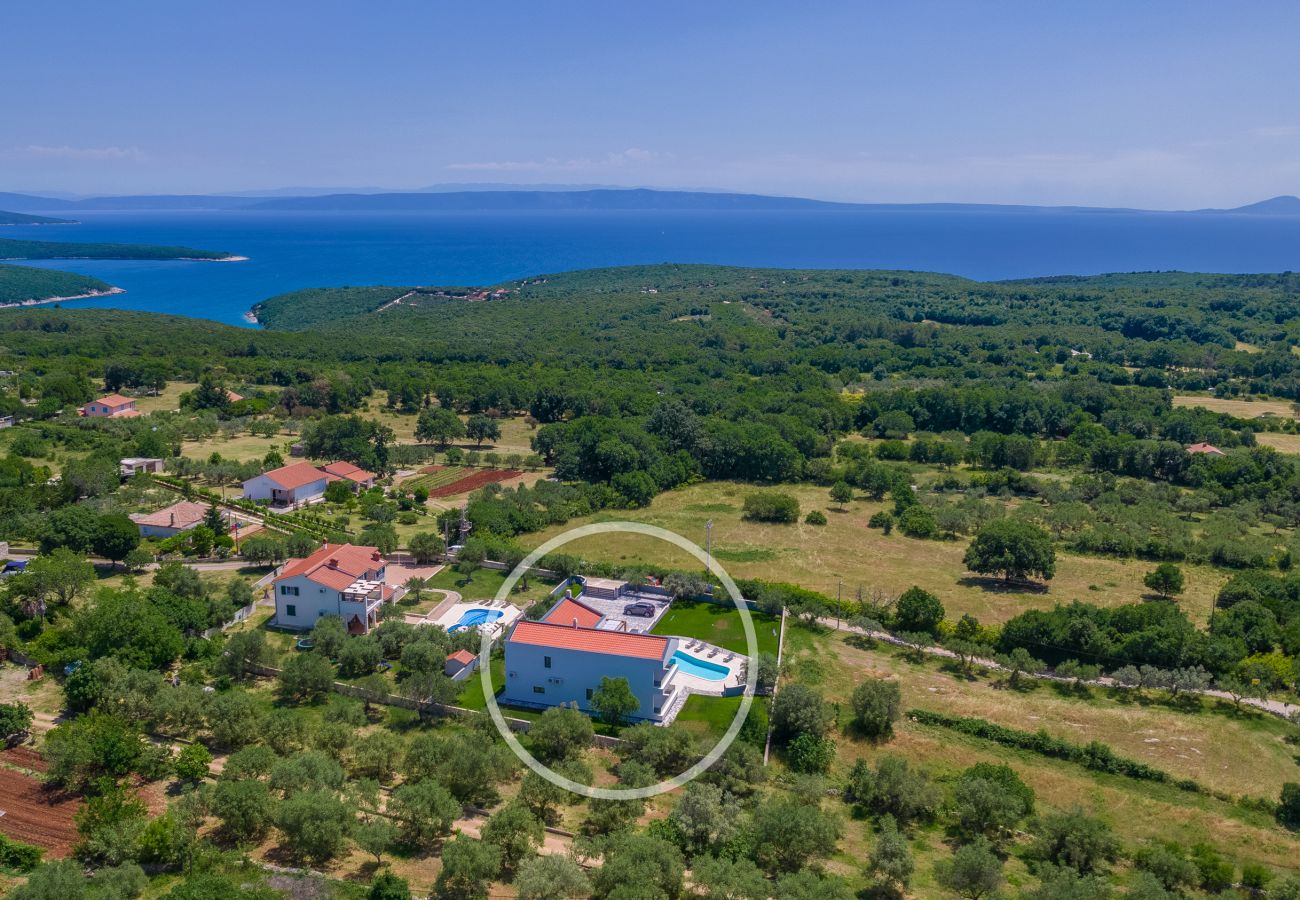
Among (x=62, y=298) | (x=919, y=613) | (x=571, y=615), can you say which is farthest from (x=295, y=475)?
(x=62, y=298)

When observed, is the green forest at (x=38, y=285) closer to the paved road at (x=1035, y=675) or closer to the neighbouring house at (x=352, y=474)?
the neighbouring house at (x=352, y=474)

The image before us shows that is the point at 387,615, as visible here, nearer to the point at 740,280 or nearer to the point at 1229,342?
the point at 1229,342

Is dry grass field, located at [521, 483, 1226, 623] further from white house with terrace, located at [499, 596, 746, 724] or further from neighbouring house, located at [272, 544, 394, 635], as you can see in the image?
white house with terrace, located at [499, 596, 746, 724]

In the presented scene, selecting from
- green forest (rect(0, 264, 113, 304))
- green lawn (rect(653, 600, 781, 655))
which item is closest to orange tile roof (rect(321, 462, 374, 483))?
green lawn (rect(653, 600, 781, 655))

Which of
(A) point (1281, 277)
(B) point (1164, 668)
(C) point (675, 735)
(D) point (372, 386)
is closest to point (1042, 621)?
(B) point (1164, 668)

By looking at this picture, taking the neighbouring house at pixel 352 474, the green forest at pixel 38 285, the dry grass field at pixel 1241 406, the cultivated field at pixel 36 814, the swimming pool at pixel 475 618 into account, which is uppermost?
the green forest at pixel 38 285

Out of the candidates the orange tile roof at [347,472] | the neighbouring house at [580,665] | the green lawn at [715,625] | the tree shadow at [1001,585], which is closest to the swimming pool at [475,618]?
the neighbouring house at [580,665]
